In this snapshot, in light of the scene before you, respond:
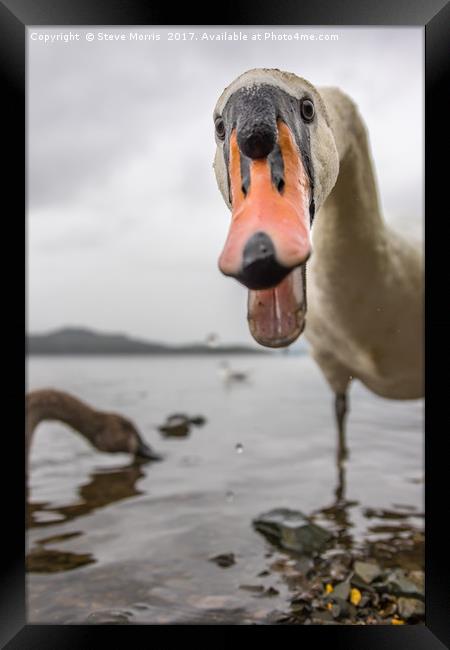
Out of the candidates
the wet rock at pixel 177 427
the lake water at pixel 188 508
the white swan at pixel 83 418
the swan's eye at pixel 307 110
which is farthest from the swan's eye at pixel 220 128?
the wet rock at pixel 177 427

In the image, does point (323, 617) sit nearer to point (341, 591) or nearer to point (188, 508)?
point (341, 591)

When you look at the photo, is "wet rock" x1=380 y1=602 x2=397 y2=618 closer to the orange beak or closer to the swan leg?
the orange beak

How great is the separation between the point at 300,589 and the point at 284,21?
231 centimetres

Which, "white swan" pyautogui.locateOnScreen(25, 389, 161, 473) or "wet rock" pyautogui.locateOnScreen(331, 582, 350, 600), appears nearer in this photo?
"wet rock" pyautogui.locateOnScreen(331, 582, 350, 600)

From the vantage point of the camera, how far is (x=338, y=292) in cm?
310

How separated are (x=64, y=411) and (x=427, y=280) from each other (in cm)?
357

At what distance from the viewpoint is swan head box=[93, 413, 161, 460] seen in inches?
189

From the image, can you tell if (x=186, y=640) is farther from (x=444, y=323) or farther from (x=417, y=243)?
(x=417, y=243)

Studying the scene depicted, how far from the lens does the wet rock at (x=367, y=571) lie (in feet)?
8.77

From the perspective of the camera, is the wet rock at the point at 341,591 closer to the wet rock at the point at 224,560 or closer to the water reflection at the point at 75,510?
the wet rock at the point at 224,560

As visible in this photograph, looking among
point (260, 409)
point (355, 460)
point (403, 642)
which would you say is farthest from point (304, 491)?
point (260, 409)

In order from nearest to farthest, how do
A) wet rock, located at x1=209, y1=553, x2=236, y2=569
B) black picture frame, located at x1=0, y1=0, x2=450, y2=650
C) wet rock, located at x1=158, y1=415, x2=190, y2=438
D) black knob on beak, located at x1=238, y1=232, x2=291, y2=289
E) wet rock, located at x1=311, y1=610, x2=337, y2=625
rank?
black knob on beak, located at x1=238, y1=232, x2=291, y2=289 → black picture frame, located at x1=0, y1=0, x2=450, y2=650 → wet rock, located at x1=311, y1=610, x2=337, y2=625 → wet rock, located at x1=209, y1=553, x2=236, y2=569 → wet rock, located at x1=158, y1=415, x2=190, y2=438

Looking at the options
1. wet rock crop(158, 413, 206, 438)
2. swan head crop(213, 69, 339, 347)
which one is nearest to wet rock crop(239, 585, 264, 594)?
swan head crop(213, 69, 339, 347)

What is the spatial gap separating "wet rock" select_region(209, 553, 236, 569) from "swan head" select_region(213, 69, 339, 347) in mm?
2135
